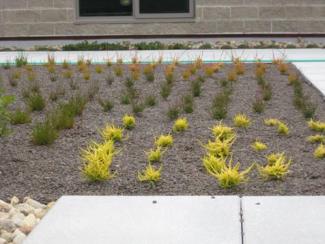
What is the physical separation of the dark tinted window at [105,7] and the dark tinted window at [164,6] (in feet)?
1.01

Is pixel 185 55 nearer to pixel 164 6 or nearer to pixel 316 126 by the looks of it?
pixel 164 6

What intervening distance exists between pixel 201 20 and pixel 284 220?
35.7ft

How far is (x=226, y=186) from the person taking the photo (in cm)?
477

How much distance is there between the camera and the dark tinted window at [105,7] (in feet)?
49.0

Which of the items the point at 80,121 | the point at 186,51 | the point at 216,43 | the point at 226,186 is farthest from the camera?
the point at 216,43

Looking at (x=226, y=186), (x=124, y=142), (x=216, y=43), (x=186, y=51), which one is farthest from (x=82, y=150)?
(x=216, y=43)

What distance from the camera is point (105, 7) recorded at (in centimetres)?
1496

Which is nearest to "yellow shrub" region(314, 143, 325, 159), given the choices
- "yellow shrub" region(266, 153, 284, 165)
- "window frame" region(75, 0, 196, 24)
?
"yellow shrub" region(266, 153, 284, 165)

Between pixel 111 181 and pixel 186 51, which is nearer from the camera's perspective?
pixel 111 181

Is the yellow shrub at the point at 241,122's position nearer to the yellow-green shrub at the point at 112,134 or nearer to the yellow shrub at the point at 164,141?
the yellow shrub at the point at 164,141

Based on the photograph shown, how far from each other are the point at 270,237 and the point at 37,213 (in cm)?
148

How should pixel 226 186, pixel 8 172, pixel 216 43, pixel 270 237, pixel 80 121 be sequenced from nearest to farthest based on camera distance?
pixel 270 237
pixel 226 186
pixel 8 172
pixel 80 121
pixel 216 43

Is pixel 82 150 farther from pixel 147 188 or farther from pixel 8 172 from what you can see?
pixel 147 188

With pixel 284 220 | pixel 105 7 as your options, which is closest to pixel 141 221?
pixel 284 220
